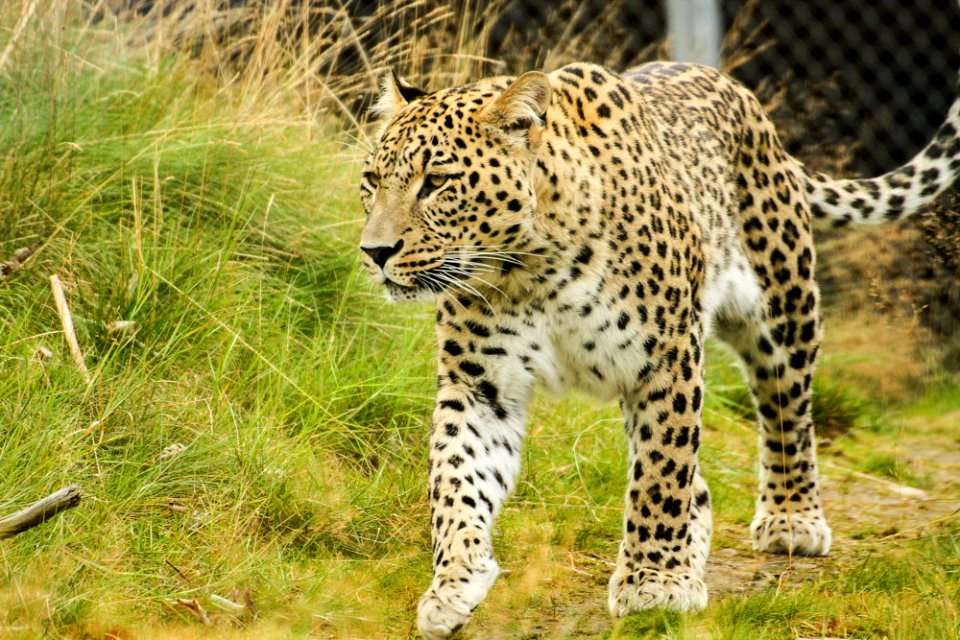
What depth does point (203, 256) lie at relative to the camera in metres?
5.70

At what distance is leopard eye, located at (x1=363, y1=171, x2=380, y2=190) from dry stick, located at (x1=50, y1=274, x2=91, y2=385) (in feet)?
4.01

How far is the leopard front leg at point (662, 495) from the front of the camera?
14.5 feet

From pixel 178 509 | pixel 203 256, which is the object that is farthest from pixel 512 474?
pixel 203 256

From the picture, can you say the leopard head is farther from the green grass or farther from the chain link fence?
the chain link fence

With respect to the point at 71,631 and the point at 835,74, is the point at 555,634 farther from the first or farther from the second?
the point at 835,74

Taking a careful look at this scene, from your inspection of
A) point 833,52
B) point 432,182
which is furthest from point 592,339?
point 833,52

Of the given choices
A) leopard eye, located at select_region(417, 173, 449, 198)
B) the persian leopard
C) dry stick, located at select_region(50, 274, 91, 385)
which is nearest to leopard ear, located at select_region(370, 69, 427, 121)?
the persian leopard

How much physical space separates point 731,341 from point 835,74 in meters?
3.87

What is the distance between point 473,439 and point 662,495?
0.68 m

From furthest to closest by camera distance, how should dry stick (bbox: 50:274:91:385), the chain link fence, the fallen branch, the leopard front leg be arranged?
the chain link fence → the fallen branch → dry stick (bbox: 50:274:91:385) → the leopard front leg

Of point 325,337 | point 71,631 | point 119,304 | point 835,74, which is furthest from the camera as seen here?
point 835,74

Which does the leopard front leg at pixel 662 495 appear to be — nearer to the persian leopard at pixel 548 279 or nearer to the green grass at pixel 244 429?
the persian leopard at pixel 548 279

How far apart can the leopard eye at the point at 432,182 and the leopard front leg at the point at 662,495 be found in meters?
0.97

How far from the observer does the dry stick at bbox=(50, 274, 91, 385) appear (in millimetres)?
4703
